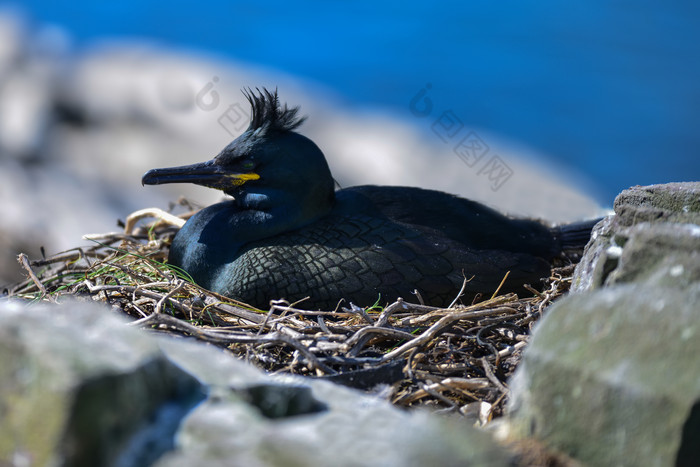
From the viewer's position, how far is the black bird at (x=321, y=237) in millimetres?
3346

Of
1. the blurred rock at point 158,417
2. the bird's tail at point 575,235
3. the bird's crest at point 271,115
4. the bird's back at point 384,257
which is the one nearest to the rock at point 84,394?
the blurred rock at point 158,417

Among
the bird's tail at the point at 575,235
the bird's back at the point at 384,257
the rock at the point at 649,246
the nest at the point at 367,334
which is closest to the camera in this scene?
the rock at the point at 649,246

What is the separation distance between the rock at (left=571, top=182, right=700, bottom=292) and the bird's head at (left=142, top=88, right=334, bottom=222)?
4.86ft

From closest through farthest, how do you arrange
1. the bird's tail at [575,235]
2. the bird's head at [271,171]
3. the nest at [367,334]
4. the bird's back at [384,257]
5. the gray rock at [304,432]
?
1. the gray rock at [304,432]
2. the nest at [367,334]
3. the bird's back at [384,257]
4. the bird's head at [271,171]
5. the bird's tail at [575,235]

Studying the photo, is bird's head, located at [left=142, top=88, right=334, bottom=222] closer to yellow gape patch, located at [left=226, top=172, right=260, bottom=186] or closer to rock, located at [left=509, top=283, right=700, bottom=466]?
yellow gape patch, located at [left=226, top=172, right=260, bottom=186]

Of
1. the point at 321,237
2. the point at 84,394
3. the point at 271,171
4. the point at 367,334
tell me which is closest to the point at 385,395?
the point at 367,334

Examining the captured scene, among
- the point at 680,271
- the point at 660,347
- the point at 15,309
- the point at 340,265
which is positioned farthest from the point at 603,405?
the point at 340,265

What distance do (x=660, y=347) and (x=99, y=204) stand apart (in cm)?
715

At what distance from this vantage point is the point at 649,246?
6.08 feet

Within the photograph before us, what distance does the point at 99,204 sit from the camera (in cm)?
793

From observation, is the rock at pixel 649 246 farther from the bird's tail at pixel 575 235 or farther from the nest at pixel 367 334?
the bird's tail at pixel 575 235

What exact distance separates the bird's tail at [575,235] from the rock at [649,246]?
140 centimetres

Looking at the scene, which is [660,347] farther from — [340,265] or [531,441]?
[340,265]

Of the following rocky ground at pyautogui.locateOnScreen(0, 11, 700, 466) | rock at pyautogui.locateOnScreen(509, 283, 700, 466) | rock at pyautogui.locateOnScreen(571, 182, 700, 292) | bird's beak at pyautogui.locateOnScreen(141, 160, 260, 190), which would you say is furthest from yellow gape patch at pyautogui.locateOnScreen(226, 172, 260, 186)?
rock at pyautogui.locateOnScreen(509, 283, 700, 466)
